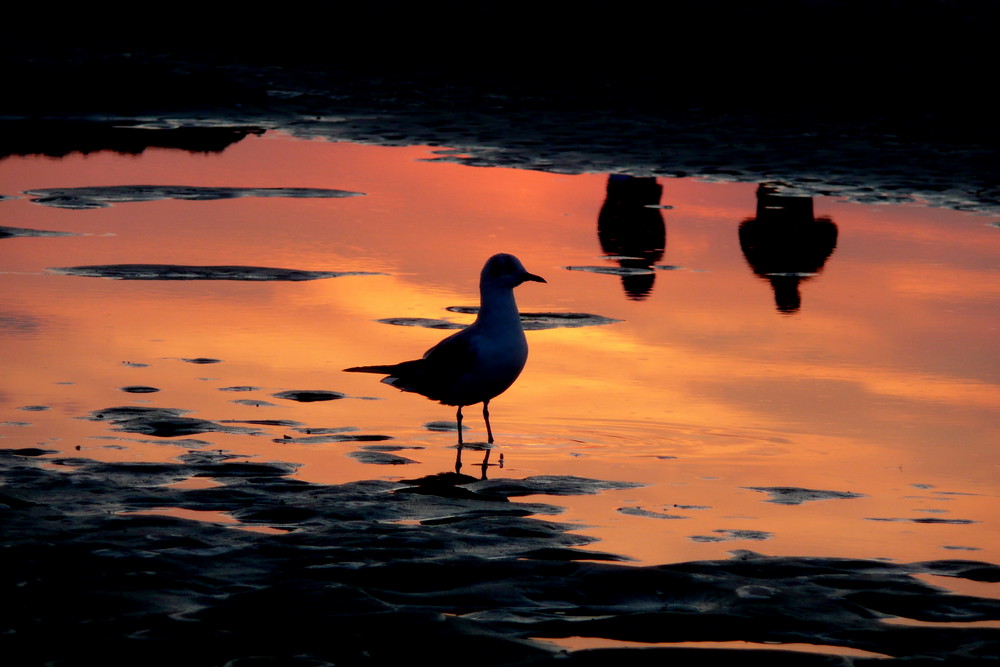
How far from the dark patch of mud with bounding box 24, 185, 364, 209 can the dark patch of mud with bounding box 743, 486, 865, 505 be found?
31.3 feet

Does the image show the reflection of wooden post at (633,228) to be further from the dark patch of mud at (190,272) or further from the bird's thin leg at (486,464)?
the bird's thin leg at (486,464)

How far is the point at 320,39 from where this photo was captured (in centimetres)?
→ 3056

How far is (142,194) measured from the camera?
15.9 m

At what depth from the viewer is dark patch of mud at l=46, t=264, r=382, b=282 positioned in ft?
39.1

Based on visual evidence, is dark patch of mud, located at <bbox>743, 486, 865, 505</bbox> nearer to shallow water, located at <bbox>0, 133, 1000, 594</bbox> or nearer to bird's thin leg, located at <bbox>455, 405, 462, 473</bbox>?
shallow water, located at <bbox>0, 133, 1000, 594</bbox>

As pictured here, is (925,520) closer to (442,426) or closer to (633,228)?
(442,426)

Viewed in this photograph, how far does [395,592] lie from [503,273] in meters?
3.22

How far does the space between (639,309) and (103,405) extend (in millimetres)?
4337

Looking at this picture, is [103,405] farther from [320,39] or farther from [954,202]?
[320,39]

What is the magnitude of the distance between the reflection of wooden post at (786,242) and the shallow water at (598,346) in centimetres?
5

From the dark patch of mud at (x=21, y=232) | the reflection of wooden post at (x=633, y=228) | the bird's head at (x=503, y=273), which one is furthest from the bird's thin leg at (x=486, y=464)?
the dark patch of mud at (x=21, y=232)

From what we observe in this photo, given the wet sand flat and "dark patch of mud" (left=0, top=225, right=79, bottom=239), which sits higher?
"dark patch of mud" (left=0, top=225, right=79, bottom=239)

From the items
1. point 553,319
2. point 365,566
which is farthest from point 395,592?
point 553,319

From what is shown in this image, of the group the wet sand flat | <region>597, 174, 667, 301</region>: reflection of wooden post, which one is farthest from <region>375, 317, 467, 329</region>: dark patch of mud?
<region>597, 174, 667, 301</region>: reflection of wooden post
